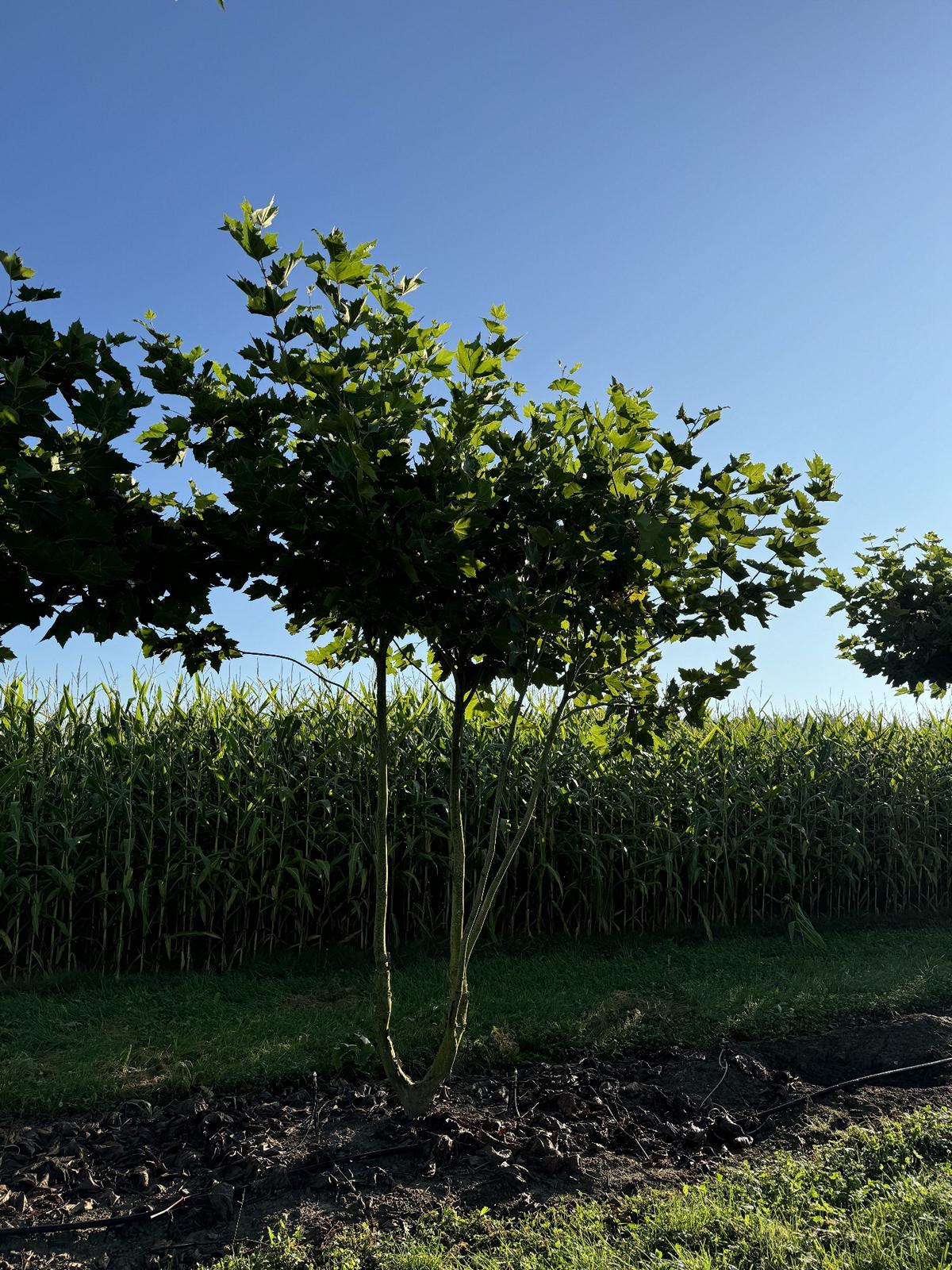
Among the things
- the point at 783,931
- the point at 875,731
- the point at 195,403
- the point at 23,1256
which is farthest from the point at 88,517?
the point at 875,731

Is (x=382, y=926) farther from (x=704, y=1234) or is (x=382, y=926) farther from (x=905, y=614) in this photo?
(x=905, y=614)

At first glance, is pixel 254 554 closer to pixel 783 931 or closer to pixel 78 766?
pixel 78 766

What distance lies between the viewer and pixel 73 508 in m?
2.86

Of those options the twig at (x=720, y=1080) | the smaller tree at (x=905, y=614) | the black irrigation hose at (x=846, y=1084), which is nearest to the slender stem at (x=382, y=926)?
the twig at (x=720, y=1080)

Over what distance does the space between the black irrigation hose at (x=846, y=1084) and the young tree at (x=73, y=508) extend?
3326mm

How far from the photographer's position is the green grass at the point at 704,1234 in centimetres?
280

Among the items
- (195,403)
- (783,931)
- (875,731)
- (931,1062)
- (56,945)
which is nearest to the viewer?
(195,403)

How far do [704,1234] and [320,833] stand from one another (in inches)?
171

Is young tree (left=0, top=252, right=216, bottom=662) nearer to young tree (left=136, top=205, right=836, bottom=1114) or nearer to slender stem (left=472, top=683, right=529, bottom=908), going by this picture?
young tree (left=136, top=205, right=836, bottom=1114)

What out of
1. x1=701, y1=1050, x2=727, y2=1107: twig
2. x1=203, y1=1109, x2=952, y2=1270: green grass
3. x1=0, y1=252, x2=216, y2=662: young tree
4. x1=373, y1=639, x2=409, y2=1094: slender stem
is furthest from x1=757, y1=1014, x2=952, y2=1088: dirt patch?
x1=0, y1=252, x2=216, y2=662: young tree

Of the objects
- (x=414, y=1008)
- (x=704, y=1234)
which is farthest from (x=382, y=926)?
(x=414, y=1008)

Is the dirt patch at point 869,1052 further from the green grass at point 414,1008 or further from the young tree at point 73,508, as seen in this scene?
the young tree at point 73,508

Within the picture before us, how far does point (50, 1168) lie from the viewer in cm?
372

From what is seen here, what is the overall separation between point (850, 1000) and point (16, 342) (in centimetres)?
587
